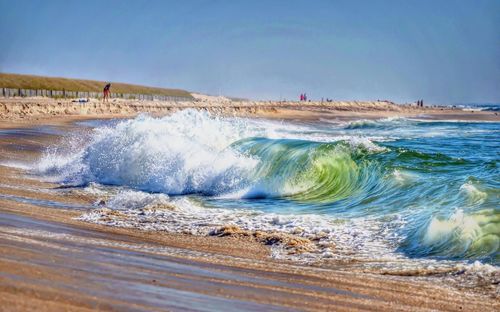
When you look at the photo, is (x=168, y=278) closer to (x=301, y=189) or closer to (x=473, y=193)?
(x=473, y=193)

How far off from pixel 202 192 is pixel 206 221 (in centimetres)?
380

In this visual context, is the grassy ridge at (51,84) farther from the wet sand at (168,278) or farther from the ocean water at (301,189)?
the wet sand at (168,278)

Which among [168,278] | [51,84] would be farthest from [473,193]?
[51,84]

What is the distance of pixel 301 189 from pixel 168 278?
802 centimetres

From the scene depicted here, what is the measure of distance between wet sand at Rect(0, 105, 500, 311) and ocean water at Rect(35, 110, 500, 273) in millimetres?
778

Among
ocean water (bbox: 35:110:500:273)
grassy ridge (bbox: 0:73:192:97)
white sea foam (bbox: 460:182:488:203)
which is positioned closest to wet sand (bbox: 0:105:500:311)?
ocean water (bbox: 35:110:500:273)

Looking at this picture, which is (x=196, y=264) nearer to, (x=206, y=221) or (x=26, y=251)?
(x=26, y=251)

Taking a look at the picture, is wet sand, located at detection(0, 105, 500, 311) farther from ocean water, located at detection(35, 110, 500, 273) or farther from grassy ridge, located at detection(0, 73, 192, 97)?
grassy ridge, located at detection(0, 73, 192, 97)

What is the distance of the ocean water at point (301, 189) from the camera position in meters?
8.24

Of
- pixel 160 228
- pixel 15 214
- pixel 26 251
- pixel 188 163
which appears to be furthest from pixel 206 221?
pixel 188 163

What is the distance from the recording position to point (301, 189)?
13.6 m

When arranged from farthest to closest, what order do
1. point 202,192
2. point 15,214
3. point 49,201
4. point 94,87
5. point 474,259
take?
1. point 94,87
2. point 202,192
3. point 49,201
4. point 15,214
5. point 474,259

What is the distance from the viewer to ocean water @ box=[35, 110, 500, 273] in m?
8.24

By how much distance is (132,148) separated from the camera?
1638 centimetres
